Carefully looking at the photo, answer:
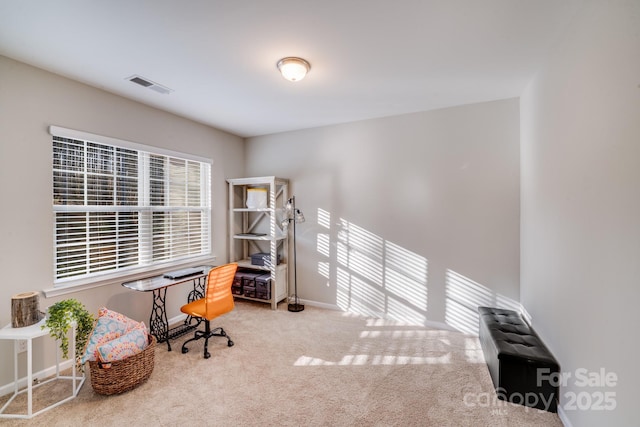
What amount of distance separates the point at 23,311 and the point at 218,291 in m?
1.38

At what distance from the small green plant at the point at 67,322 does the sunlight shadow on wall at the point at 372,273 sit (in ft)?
8.72

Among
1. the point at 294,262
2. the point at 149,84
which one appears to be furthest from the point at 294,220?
the point at 149,84

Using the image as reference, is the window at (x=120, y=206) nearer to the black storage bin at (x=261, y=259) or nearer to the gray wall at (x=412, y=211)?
the black storage bin at (x=261, y=259)

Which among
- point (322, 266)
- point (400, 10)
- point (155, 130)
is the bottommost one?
point (322, 266)

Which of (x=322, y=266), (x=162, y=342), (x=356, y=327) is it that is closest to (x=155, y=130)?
(x=162, y=342)

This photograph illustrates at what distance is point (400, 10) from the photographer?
5.41ft

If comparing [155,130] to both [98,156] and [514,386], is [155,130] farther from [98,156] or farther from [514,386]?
[514,386]

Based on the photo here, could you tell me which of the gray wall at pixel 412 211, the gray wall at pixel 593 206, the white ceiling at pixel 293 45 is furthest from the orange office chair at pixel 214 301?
the gray wall at pixel 593 206

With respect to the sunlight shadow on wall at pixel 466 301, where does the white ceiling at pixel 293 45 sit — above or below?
above

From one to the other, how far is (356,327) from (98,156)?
3436 millimetres

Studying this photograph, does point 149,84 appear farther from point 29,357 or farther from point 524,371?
point 524,371

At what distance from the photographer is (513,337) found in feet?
7.18

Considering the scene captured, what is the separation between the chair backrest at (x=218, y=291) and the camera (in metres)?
2.61

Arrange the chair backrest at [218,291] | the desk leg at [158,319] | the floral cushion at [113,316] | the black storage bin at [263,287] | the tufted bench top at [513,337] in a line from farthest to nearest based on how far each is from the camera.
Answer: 1. the black storage bin at [263,287]
2. the desk leg at [158,319]
3. the chair backrest at [218,291]
4. the floral cushion at [113,316]
5. the tufted bench top at [513,337]
